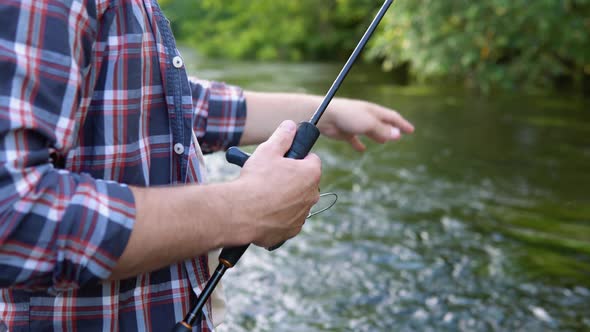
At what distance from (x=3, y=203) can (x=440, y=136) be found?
739 centimetres

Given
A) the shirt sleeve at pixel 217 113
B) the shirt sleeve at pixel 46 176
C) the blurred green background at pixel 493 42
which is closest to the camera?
the shirt sleeve at pixel 46 176

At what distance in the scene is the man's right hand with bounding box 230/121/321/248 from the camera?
1.06 meters

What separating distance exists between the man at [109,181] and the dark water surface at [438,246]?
229 cm

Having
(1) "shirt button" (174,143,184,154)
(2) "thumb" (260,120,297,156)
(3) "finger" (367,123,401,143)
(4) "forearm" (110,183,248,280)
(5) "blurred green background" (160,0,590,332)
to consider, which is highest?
(2) "thumb" (260,120,297,156)

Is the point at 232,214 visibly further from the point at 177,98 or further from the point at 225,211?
the point at 177,98

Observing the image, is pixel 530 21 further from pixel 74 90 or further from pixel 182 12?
pixel 182 12

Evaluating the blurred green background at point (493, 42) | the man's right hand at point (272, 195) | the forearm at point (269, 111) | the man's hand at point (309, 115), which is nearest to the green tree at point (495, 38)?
the blurred green background at point (493, 42)

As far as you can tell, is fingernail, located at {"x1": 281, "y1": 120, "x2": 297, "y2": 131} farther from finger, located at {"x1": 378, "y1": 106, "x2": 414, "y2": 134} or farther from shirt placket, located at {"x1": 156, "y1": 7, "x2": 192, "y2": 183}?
finger, located at {"x1": 378, "y1": 106, "x2": 414, "y2": 134}

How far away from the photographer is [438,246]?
450 centimetres

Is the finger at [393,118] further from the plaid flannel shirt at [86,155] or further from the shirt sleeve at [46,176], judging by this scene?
the shirt sleeve at [46,176]

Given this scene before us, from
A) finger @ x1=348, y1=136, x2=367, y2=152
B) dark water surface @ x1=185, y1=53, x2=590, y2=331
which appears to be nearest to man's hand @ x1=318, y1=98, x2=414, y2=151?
finger @ x1=348, y1=136, x2=367, y2=152

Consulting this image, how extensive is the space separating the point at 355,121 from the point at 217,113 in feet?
1.15

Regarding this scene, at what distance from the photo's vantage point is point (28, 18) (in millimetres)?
932

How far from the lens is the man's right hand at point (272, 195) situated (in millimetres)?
1060
